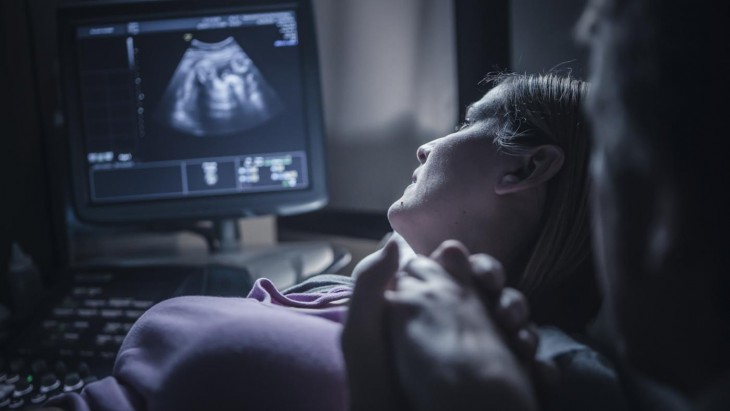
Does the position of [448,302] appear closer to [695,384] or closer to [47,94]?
[695,384]

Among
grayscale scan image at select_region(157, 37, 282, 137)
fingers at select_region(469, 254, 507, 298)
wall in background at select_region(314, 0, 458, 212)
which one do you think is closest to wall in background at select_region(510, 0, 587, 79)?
wall in background at select_region(314, 0, 458, 212)

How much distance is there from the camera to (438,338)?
1.27ft

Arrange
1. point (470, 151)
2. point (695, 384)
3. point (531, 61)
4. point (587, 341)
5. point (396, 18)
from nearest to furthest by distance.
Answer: point (695, 384), point (587, 341), point (470, 151), point (531, 61), point (396, 18)

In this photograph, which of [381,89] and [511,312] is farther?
[381,89]

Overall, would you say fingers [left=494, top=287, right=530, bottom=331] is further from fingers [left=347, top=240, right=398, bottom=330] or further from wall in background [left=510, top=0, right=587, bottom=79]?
wall in background [left=510, top=0, right=587, bottom=79]

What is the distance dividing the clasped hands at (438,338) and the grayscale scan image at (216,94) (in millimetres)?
808

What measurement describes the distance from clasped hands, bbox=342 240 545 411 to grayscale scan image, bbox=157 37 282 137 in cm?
81

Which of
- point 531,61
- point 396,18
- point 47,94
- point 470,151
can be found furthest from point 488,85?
point 47,94

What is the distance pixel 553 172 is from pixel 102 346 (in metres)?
0.67

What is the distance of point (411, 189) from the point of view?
71 cm

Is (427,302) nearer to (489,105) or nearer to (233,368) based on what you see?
(233,368)

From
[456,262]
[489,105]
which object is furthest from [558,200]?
[456,262]

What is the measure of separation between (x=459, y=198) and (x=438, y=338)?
0.30 m

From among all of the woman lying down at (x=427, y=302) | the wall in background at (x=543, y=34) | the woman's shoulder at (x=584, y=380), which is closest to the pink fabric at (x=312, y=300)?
the woman lying down at (x=427, y=302)
